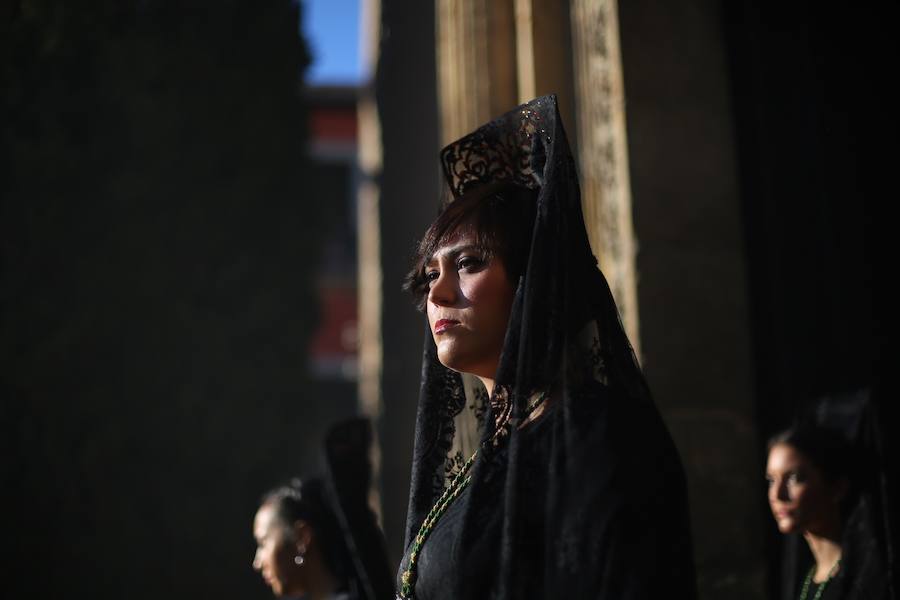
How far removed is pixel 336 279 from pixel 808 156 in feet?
34.9

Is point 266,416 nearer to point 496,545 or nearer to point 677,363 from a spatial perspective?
point 677,363

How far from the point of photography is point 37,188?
28.2ft

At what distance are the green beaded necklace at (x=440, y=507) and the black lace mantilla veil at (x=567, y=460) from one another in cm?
2

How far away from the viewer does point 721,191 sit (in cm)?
320

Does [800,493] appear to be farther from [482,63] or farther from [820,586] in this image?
[482,63]

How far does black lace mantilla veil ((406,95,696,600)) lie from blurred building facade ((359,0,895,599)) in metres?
1.25

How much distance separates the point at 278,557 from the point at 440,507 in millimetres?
1760

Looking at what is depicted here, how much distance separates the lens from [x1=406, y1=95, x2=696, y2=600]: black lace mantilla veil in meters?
1.50

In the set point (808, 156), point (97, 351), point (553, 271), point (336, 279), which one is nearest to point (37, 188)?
point (97, 351)

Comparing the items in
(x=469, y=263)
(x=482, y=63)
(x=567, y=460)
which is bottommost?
(x=567, y=460)

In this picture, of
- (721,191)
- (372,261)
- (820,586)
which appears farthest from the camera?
(372,261)

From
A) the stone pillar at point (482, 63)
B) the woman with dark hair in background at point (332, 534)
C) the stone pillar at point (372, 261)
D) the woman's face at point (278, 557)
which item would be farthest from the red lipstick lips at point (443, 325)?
the stone pillar at point (372, 261)

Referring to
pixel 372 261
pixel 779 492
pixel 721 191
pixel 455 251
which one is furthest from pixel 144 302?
pixel 455 251

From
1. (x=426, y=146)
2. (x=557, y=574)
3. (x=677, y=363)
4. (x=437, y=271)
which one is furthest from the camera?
(x=426, y=146)
